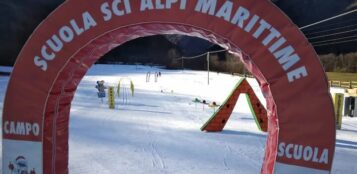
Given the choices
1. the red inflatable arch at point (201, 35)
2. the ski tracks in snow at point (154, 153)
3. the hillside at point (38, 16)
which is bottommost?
the ski tracks in snow at point (154, 153)

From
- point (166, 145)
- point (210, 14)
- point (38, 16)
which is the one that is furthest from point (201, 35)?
point (38, 16)

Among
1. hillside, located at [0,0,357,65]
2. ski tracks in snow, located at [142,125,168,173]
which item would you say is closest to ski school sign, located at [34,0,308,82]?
ski tracks in snow, located at [142,125,168,173]

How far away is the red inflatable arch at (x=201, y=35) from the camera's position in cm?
330

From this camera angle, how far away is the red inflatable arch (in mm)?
3301

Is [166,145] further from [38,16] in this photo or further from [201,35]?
[38,16]

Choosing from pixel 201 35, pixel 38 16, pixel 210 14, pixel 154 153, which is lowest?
pixel 154 153

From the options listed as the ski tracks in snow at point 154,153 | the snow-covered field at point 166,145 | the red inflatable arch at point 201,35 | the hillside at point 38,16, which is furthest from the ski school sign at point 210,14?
the hillside at point 38,16

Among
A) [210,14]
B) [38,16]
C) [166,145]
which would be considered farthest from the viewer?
[38,16]

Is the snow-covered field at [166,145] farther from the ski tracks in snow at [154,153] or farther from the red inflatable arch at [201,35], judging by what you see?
the red inflatable arch at [201,35]

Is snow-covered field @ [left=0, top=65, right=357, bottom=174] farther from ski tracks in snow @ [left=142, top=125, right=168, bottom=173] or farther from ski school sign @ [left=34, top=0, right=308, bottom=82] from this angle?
ski school sign @ [left=34, top=0, right=308, bottom=82]

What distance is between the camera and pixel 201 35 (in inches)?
154

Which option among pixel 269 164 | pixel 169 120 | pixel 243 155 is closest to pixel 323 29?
pixel 169 120

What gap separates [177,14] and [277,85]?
1.03 meters

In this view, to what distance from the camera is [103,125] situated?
36.1 ft
